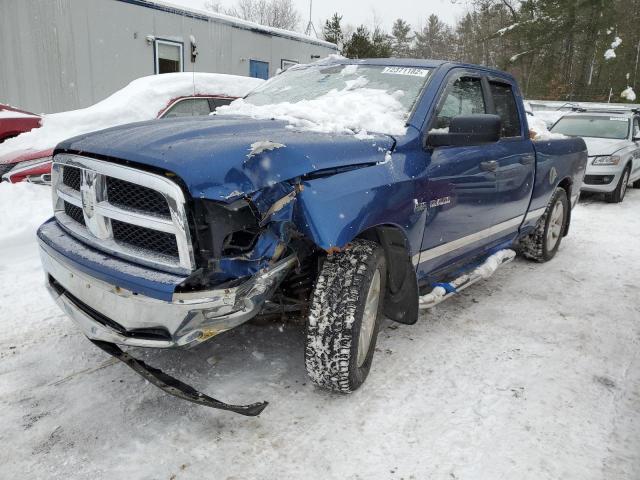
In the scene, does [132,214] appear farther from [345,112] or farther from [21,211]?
[21,211]

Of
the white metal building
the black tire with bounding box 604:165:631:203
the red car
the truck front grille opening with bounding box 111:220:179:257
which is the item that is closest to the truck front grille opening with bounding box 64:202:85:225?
the truck front grille opening with bounding box 111:220:179:257

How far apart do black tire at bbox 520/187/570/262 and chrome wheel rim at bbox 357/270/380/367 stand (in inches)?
124

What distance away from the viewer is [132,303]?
2.25 m

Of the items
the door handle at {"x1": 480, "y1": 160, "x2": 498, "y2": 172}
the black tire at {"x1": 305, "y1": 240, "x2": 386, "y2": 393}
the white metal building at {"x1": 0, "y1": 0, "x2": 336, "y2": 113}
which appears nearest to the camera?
the black tire at {"x1": 305, "y1": 240, "x2": 386, "y2": 393}

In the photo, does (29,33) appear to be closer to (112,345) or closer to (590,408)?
(112,345)

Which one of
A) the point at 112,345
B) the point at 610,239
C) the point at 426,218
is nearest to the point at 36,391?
the point at 112,345

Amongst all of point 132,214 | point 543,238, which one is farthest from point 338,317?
point 543,238

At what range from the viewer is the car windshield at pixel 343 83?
3430 millimetres

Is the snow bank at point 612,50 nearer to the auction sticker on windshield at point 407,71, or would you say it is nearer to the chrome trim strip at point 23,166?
the auction sticker on windshield at point 407,71

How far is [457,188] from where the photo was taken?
11.2 ft

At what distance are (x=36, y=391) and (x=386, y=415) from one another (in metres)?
1.87

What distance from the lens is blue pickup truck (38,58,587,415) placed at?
2.19 meters

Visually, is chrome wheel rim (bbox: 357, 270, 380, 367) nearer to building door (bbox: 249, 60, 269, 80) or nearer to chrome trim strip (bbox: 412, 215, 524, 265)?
chrome trim strip (bbox: 412, 215, 524, 265)

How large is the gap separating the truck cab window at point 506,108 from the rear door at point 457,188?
10.1 inches
